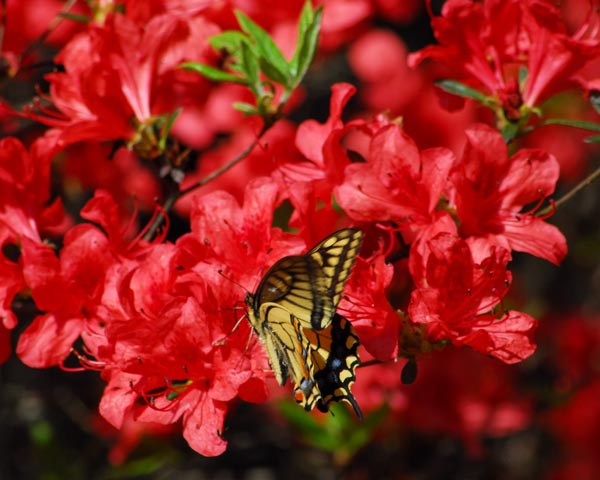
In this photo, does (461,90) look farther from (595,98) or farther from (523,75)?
(595,98)

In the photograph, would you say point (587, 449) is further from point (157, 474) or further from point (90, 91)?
point (90, 91)

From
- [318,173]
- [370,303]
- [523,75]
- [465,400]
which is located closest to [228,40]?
[318,173]

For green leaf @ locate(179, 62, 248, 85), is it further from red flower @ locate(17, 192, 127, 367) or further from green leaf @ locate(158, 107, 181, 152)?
red flower @ locate(17, 192, 127, 367)

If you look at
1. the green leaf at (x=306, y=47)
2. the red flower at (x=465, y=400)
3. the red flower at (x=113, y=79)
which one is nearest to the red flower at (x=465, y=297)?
the green leaf at (x=306, y=47)

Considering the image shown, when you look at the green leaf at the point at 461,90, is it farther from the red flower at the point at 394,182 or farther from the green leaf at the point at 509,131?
the red flower at the point at 394,182

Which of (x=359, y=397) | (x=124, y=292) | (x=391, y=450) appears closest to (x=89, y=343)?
(x=124, y=292)
